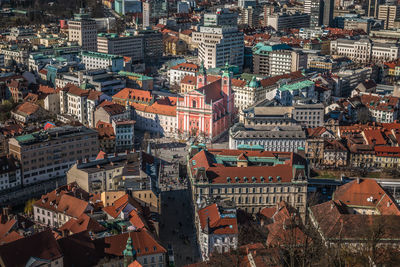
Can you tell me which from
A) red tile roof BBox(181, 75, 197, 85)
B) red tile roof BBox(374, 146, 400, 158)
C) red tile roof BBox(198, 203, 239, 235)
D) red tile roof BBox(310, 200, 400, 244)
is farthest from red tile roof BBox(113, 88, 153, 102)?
red tile roof BBox(310, 200, 400, 244)

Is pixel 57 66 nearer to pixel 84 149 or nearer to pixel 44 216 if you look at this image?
pixel 84 149

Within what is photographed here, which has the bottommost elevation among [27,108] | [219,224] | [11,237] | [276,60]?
[11,237]

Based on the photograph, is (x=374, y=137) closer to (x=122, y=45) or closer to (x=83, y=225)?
(x=83, y=225)

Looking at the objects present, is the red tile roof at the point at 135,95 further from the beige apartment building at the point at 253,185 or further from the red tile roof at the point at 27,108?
the beige apartment building at the point at 253,185

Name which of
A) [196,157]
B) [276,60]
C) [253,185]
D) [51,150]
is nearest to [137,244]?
[253,185]

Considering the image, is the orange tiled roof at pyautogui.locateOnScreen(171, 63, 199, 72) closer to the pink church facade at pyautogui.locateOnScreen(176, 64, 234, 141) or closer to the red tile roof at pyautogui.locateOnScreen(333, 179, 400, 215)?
the pink church facade at pyautogui.locateOnScreen(176, 64, 234, 141)
